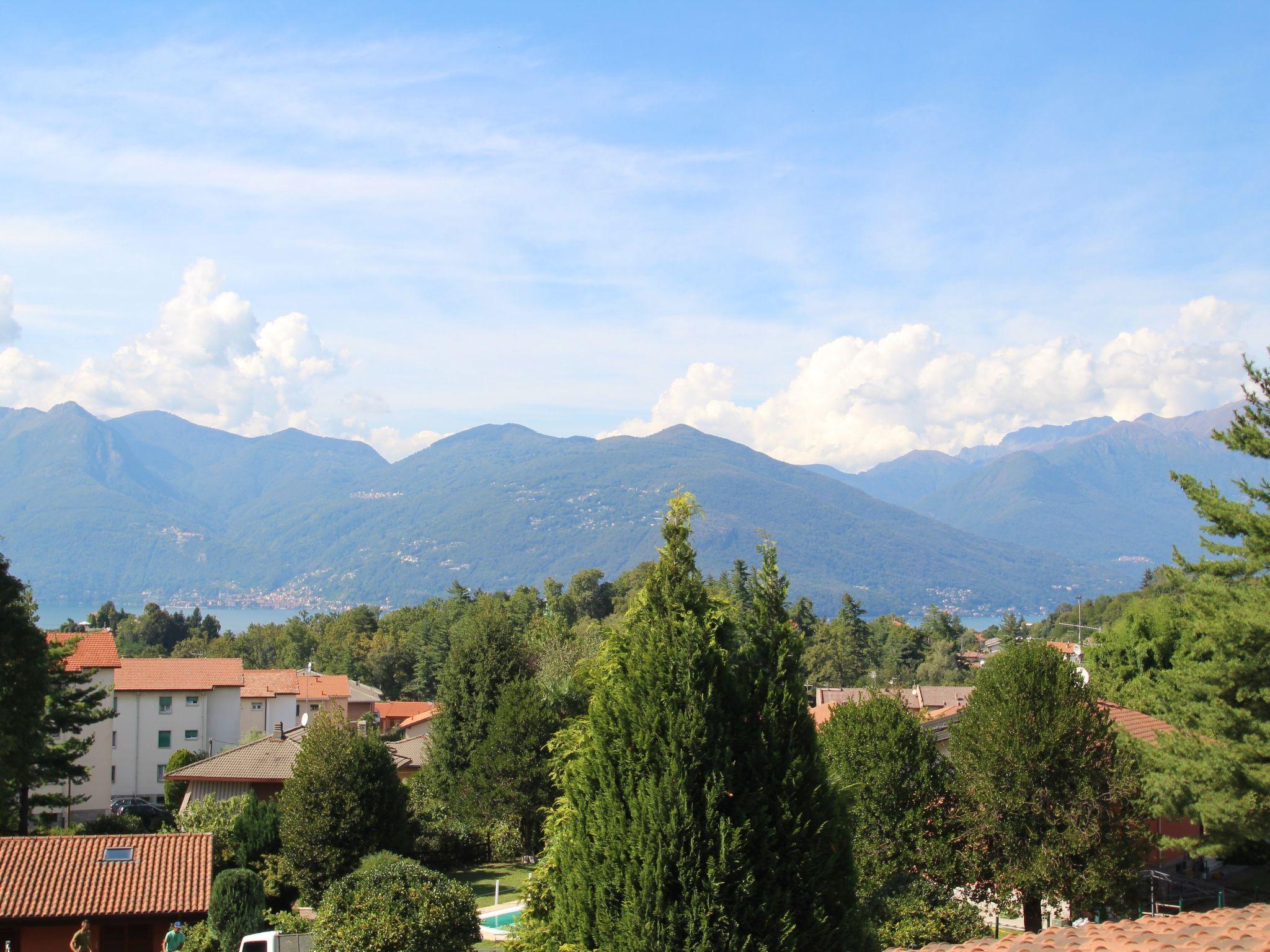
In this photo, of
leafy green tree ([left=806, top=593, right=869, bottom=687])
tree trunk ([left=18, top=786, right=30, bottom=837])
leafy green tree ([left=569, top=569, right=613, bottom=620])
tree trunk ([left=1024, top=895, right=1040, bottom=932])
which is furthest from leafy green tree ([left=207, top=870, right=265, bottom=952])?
leafy green tree ([left=569, top=569, right=613, bottom=620])

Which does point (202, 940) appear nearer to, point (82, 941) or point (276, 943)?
point (276, 943)

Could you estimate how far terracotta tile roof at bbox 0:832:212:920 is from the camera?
21.1 m

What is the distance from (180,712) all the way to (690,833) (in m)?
52.7

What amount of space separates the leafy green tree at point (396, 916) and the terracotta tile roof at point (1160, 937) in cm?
1047

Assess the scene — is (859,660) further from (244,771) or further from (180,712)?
(244,771)

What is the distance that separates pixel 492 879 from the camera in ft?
103

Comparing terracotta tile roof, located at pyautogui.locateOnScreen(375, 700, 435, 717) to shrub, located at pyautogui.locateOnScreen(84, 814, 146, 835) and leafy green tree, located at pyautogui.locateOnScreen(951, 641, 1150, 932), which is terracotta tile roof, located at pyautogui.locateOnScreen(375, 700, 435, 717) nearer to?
shrub, located at pyautogui.locateOnScreen(84, 814, 146, 835)

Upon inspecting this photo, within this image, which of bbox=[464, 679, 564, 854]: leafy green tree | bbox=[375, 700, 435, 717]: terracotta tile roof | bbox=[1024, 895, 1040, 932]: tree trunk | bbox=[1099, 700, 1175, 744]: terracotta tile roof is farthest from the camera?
bbox=[375, 700, 435, 717]: terracotta tile roof

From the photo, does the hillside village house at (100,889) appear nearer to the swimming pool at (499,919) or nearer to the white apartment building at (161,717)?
the swimming pool at (499,919)

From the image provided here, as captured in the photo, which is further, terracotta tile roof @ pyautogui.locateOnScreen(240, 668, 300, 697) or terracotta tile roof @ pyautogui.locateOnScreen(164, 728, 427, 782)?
terracotta tile roof @ pyautogui.locateOnScreen(240, 668, 300, 697)

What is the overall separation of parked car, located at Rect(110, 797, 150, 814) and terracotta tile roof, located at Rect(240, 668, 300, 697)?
9.30 m

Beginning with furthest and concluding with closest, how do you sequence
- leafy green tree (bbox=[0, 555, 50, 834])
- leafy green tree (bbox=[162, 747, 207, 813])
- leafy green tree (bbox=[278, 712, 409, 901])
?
leafy green tree (bbox=[162, 747, 207, 813]) → leafy green tree (bbox=[278, 712, 409, 901]) → leafy green tree (bbox=[0, 555, 50, 834])

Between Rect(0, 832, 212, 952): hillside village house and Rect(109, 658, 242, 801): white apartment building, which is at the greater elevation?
Rect(109, 658, 242, 801): white apartment building

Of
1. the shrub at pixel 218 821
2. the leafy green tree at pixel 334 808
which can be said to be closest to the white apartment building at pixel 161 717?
the shrub at pixel 218 821
